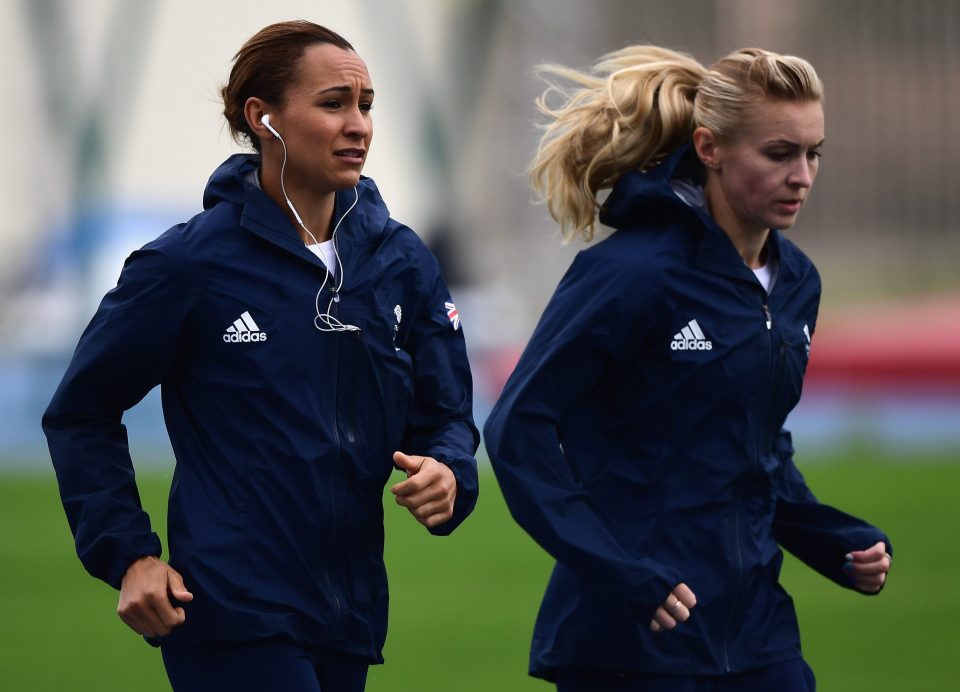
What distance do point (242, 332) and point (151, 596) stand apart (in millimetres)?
555

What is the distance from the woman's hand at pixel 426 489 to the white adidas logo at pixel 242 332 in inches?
14.5

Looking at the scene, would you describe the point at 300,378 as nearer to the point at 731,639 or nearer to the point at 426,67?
the point at 731,639

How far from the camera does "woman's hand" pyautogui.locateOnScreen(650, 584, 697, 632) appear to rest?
3.63 metres

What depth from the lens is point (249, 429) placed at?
3576mm

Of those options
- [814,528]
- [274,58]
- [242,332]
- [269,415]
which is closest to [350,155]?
[274,58]

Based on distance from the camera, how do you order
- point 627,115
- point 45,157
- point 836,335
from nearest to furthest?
point 627,115, point 836,335, point 45,157

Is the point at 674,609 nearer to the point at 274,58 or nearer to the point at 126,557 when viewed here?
the point at 126,557

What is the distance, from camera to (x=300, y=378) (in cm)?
361

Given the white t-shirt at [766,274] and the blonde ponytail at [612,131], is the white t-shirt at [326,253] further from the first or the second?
the white t-shirt at [766,274]

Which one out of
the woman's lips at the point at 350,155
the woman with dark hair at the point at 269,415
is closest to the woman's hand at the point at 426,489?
the woman with dark hair at the point at 269,415

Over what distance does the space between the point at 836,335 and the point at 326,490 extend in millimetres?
15186

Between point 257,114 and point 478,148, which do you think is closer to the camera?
point 257,114

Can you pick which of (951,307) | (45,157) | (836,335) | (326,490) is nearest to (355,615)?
(326,490)

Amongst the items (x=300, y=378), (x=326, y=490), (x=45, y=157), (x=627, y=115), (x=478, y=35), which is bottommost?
(x=326, y=490)
